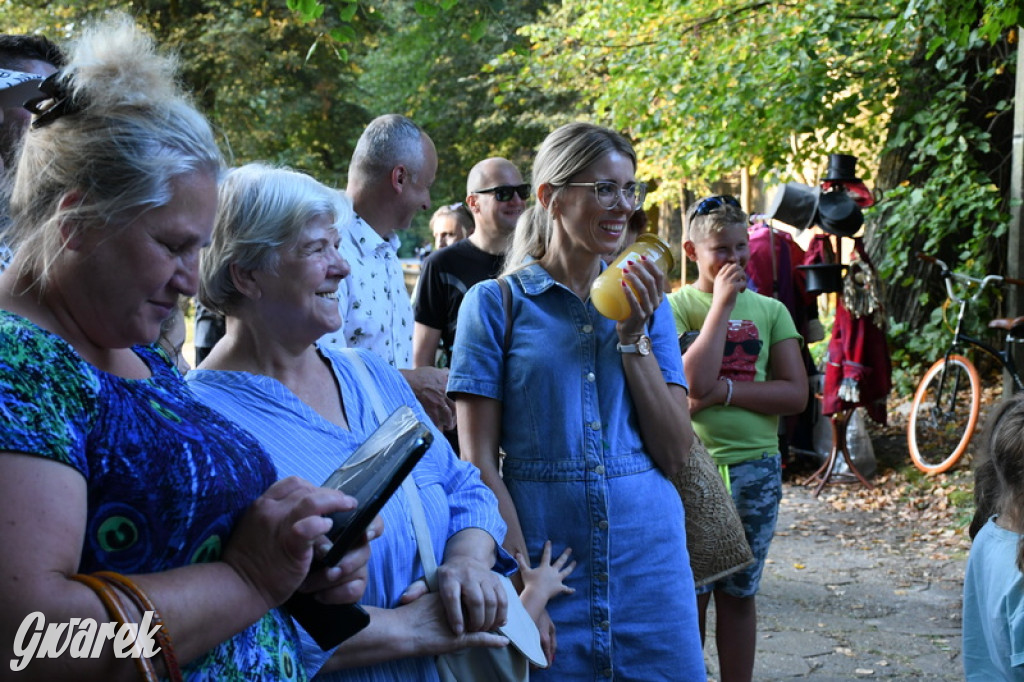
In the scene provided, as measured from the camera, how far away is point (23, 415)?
1.22 m

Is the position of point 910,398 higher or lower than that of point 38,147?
lower

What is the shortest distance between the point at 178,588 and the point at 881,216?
949 centimetres

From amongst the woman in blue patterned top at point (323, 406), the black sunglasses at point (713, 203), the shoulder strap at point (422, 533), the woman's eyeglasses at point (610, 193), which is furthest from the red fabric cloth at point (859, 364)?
the shoulder strap at point (422, 533)

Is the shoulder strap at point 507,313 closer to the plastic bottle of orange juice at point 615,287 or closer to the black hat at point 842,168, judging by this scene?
the plastic bottle of orange juice at point 615,287

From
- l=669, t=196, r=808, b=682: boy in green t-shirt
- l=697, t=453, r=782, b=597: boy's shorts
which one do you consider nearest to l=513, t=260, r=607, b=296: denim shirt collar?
l=669, t=196, r=808, b=682: boy in green t-shirt

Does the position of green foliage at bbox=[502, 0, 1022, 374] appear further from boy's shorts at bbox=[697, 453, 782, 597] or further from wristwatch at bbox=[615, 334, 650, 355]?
wristwatch at bbox=[615, 334, 650, 355]

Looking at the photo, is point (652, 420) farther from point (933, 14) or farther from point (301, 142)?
point (301, 142)

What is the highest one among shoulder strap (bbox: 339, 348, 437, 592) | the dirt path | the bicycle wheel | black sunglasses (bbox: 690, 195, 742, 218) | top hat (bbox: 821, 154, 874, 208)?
top hat (bbox: 821, 154, 874, 208)

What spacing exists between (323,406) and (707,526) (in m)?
1.41

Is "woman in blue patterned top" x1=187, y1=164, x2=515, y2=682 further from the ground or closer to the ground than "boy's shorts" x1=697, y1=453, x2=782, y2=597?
further from the ground

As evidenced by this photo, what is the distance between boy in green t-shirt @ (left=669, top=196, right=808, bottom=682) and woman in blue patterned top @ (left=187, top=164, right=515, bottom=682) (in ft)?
5.59

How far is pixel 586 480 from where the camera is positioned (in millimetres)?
2516

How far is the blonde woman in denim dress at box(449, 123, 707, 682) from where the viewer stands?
248 centimetres

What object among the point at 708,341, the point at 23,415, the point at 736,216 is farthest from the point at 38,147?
the point at 736,216
